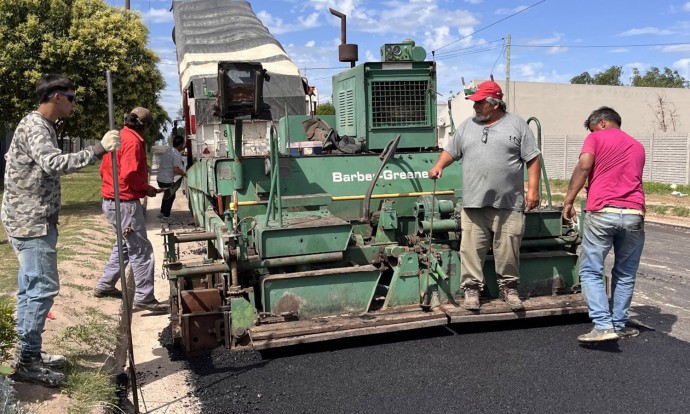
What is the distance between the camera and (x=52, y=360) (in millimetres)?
3836

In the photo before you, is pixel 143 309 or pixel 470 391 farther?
pixel 143 309

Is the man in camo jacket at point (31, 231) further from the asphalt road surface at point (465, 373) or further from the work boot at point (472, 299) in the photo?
the work boot at point (472, 299)

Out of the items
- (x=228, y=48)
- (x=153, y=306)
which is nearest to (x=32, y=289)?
A: (x=153, y=306)

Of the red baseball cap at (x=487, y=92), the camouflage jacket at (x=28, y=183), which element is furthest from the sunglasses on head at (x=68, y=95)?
the red baseball cap at (x=487, y=92)

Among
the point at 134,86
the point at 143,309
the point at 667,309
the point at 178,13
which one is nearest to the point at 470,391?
the point at 667,309

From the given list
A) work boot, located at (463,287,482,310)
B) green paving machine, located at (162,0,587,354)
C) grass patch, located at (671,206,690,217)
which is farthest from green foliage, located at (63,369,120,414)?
grass patch, located at (671,206,690,217)

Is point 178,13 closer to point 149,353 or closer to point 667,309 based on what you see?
point 149,353

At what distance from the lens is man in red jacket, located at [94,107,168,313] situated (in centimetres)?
562

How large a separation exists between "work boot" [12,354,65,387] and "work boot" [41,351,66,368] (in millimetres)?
183

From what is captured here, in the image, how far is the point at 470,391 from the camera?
3756 mm

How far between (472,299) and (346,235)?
108 centimetres

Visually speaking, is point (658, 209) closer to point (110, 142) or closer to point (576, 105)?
point (110, 142)

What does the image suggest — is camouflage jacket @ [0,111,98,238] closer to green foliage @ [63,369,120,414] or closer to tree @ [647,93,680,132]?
green foliage @ [63,369,120,414]

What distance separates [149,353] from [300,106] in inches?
272
